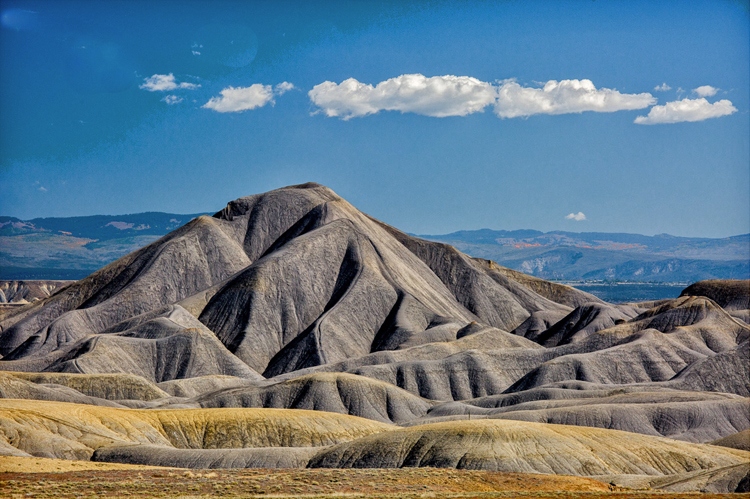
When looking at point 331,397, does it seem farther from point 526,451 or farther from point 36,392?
point 526,451

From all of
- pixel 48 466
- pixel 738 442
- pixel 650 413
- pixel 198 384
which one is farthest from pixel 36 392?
pixel 738 442

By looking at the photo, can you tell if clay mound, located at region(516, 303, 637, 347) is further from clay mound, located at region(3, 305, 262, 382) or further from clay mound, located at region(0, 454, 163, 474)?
clay mound, located at region(0, 454, 163, 474)

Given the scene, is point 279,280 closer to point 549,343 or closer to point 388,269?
point 388,269

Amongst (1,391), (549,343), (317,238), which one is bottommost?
(549,343)

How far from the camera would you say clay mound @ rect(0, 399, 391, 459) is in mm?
65312

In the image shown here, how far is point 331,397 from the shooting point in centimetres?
10494

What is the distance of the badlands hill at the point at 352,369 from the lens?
68062mm

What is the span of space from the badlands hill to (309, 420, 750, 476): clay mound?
7.2 inches

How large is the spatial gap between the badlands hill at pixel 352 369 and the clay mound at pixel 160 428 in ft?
0.75

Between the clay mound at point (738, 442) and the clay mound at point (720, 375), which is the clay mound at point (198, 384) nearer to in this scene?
the clay mound at point (720, 375)

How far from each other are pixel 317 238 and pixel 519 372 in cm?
6147

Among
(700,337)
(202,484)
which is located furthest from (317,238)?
(202,484)

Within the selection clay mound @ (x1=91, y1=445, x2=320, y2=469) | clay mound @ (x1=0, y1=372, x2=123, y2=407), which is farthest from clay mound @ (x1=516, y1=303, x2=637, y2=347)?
clay mound @ (x1=91, y1=445, x2=320, y2=469)

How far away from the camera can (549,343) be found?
165250 millimetres
